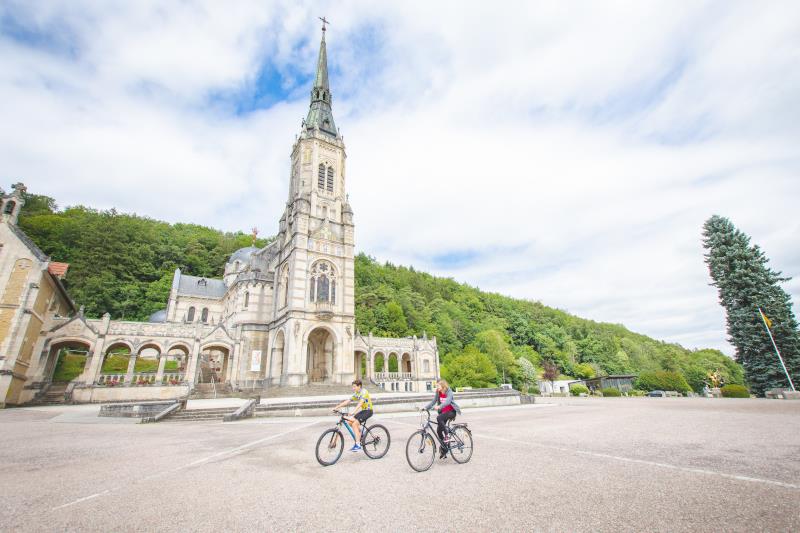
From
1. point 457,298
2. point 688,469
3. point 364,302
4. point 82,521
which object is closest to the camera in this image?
point 82,521

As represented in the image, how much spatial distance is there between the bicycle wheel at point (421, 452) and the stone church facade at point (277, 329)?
24.2 meters

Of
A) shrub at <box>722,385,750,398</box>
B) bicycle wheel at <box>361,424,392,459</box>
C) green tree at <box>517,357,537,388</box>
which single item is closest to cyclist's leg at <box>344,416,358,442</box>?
bicycle wheel at <box>361,424,392,459</box>

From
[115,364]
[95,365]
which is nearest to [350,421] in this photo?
[95,365]

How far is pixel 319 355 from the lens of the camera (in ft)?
113

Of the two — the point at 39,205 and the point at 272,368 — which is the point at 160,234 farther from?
the point at 272,368

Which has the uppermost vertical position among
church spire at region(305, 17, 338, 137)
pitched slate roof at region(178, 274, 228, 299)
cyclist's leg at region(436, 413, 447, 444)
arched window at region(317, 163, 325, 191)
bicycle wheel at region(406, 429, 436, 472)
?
church spire at region(305, 17, 338, 137)

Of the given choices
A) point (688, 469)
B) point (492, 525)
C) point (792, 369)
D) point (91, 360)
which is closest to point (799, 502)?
point (688, 469)

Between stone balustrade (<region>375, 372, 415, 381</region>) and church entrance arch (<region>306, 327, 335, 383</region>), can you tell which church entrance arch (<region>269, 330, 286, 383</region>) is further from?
stone balustrade (<region>375, 372, 415, 381</region>)

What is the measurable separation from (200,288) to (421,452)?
4998 cm

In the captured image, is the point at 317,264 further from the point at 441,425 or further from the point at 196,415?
the point at 441,425

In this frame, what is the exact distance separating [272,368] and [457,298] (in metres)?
67.5

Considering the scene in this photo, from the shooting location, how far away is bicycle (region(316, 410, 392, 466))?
650 centimetres

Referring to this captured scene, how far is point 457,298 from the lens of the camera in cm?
9206

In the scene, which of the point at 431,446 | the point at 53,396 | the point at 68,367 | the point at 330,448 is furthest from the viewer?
the point at 68,367
